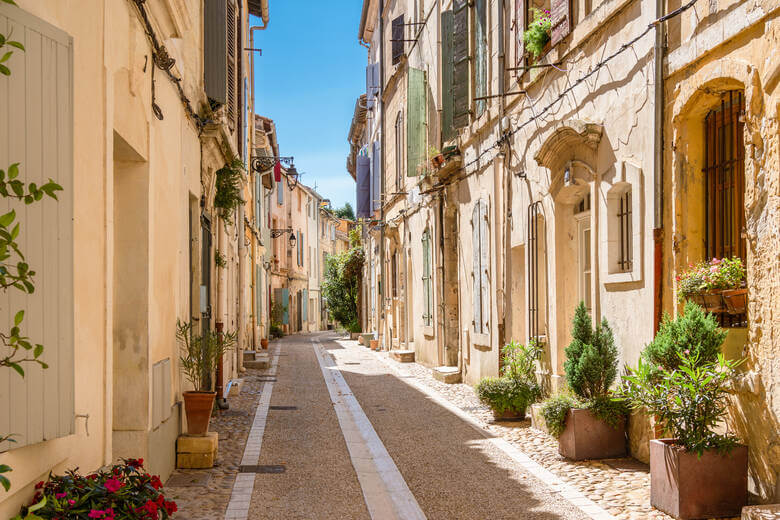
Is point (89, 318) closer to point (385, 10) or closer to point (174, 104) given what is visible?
point (174, 104)

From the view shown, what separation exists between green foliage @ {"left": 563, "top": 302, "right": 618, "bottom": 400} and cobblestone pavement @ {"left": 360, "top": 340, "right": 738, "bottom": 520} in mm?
683

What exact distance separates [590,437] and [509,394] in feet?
7.20

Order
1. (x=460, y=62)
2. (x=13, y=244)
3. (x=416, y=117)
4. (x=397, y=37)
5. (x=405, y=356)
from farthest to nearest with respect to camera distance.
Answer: (x=397, y=37)
(x=405, y=356)
(x=416, y=117)
(x=460, y=62)
(x=13, y=244)

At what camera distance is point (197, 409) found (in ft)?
22.7

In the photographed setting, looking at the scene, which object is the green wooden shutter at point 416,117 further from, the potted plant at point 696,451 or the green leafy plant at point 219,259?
the potted plant at point 696,451

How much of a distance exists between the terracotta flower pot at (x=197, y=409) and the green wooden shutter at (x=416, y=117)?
10.1 m

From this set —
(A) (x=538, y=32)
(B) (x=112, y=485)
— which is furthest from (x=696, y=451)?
(A) (x=538, y=32)

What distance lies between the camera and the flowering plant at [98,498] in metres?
3.10

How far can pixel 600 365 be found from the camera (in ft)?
23.0

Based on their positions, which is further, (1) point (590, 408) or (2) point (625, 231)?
(2) point (625, 231)

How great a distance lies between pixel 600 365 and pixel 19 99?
5.54m

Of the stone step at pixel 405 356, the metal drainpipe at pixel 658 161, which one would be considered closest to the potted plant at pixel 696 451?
the metal drainpipe at pixel 658 161

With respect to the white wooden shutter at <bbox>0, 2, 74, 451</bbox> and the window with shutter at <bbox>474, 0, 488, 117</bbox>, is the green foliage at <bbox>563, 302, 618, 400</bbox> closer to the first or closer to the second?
the white wooden shutter at <bbox>0, 2, 74, 451</bbox>

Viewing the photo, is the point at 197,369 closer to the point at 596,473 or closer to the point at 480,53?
the point at 596,473
